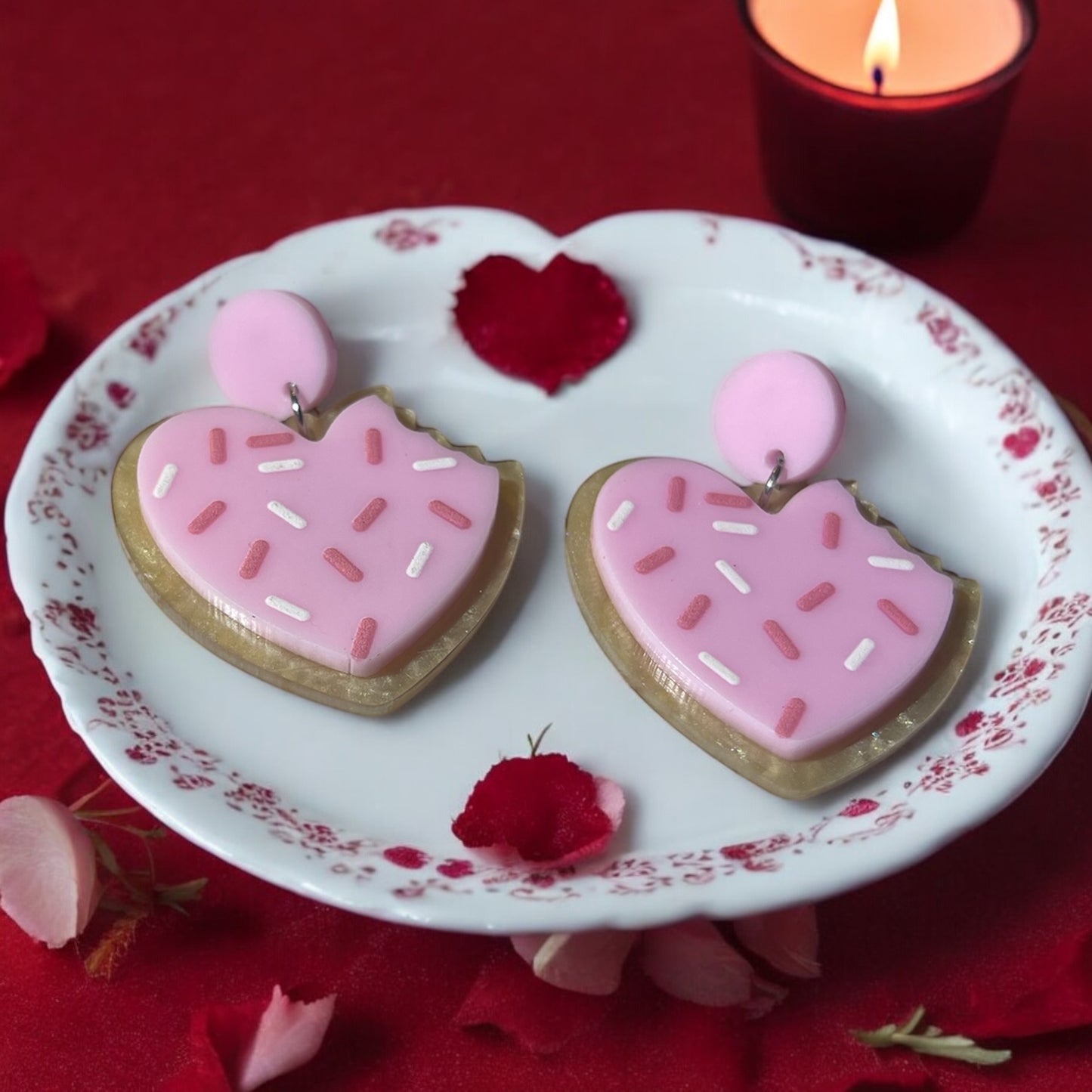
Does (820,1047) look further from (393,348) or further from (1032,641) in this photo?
(393,348)

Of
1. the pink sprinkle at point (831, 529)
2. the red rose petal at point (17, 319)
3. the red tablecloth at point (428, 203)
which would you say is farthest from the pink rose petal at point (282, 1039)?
the red rose petal at point (17, 319)

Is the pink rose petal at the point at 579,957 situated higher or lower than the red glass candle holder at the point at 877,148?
lower

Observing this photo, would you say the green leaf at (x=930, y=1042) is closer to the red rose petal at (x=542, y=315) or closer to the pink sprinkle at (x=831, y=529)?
the pink sprinkle at (x=831, y=529)

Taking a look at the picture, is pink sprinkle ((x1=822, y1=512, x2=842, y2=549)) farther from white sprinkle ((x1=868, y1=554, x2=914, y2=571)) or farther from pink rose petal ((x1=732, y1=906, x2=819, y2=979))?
pink rose petal ((x1=732, y1=906, x2=819, y2=979))

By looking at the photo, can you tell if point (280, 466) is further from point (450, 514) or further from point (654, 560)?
point (654, 560)

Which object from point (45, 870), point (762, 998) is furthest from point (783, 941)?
point (45, 870)

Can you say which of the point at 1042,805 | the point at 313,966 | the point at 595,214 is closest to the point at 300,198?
the point at 595,214
